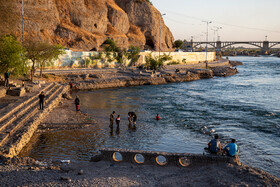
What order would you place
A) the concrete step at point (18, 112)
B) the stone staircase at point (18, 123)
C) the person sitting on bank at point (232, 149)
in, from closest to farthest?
the person sitting on bank at point (232, 149) < the stone staircase at point (18, 123) < the concrete step at point (18, 112)

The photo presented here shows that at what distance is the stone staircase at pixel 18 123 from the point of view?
637 inches

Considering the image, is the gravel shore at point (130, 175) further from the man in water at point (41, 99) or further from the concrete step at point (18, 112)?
the man in water at point (41, 99)

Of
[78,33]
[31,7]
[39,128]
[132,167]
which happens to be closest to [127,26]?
[78,33]

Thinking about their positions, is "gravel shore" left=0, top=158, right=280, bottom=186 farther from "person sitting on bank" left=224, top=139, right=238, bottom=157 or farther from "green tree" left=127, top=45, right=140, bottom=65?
"green tree" left=127, top=45, right=140, bottom=65

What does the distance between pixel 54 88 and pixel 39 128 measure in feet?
59.0

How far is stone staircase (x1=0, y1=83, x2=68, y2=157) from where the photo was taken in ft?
53.1

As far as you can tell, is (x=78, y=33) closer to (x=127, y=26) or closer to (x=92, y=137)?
(x=127, y=26)

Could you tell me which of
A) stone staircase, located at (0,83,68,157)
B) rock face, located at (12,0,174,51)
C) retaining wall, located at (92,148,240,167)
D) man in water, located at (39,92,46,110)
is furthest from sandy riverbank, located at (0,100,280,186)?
rock face, located at (12,0,174,51)

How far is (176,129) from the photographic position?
79.3 feet

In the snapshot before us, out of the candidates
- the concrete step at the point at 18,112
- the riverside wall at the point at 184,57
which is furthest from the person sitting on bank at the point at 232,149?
the riverside wall at the point at 184,57

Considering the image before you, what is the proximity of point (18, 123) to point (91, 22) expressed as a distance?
66671 millimetres

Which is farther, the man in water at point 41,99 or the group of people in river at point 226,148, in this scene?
the man in water at point 41,99

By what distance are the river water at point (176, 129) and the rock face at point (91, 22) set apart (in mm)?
35942

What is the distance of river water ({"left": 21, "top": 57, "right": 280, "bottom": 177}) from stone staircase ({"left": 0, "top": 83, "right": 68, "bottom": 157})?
2.89ft
